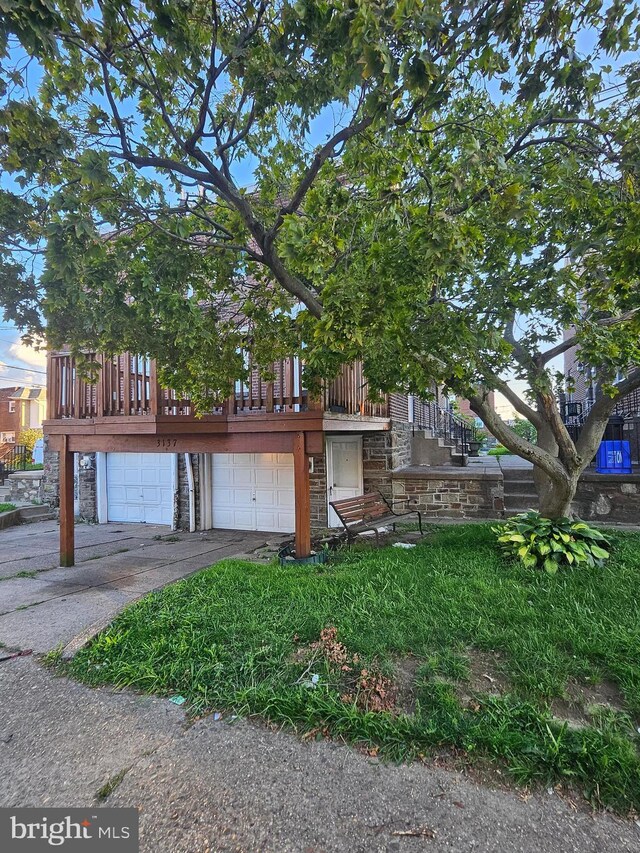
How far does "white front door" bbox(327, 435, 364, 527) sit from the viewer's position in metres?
8.66

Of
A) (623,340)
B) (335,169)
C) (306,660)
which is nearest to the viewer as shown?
(306,660)

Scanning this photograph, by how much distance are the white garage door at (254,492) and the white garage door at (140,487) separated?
1275 mm

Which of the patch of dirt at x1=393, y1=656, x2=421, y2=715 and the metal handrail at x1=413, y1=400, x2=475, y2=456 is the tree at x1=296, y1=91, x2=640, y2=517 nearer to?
the patch of dirt at x1=393, y1=656, x2=421, y2=715

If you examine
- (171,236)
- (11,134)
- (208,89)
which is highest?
(208,89)

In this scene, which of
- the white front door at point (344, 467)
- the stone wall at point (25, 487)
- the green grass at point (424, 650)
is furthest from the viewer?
the stone wall at point (25, 487)

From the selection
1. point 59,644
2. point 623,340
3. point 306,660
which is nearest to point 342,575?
point 306,660

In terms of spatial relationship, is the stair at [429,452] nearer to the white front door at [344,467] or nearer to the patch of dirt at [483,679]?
the white front door at [344,467]

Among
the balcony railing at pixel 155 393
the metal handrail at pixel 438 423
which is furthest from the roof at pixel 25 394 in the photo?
the metal handrail at pixel 438 423

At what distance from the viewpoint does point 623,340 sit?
14.2 feet

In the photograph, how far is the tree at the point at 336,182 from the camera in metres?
3.24

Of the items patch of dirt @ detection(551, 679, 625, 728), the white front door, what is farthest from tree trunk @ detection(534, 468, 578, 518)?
the white front door

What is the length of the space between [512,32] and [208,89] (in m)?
2.43

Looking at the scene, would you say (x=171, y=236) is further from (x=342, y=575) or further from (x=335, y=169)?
(x=342, y=575)
